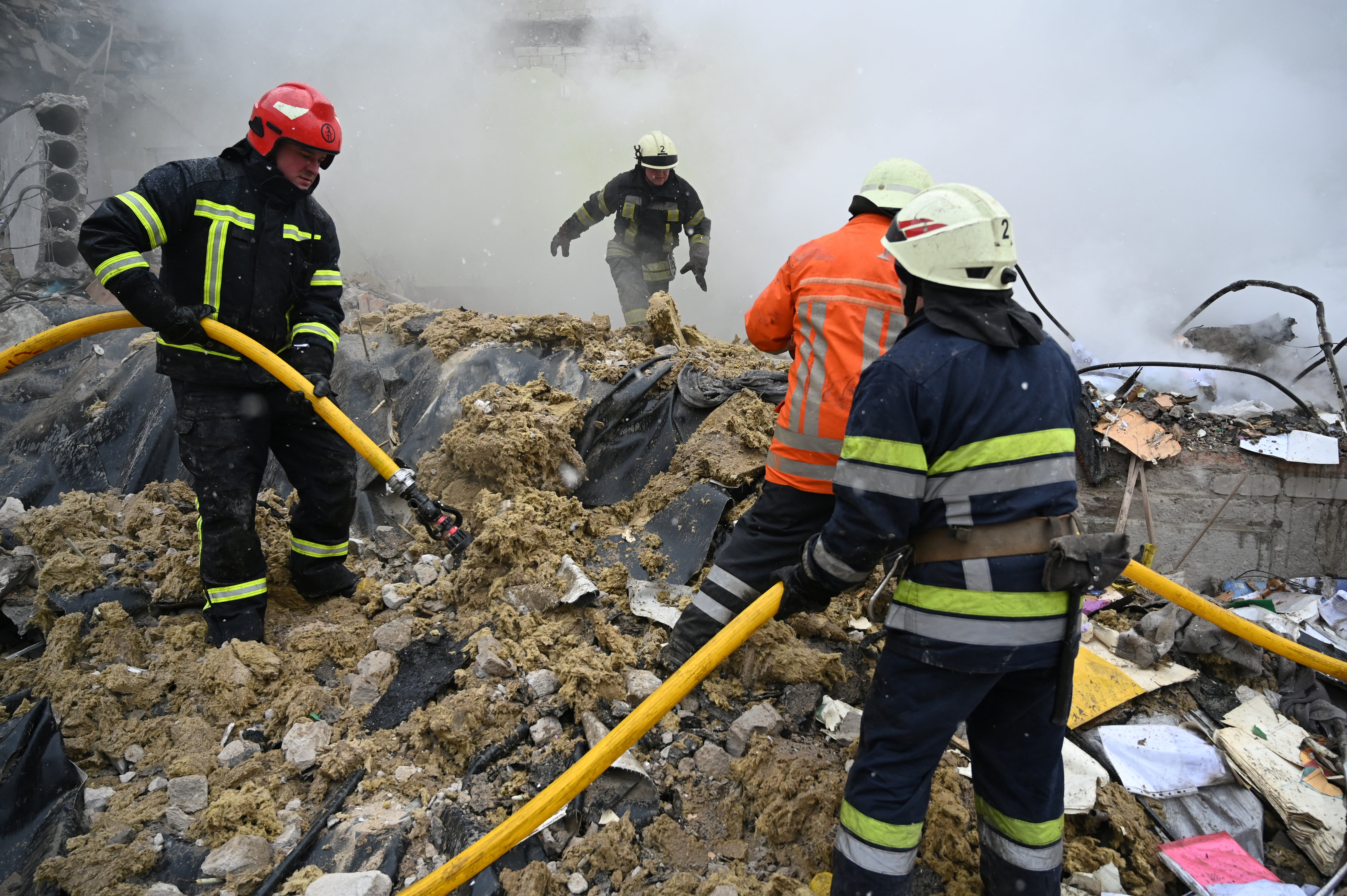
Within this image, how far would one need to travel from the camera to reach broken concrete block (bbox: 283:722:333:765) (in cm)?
244

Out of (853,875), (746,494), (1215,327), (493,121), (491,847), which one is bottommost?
(853,875)

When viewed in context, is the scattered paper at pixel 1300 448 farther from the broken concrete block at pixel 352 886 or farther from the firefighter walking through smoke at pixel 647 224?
the broken concrete block at pixel 352 886

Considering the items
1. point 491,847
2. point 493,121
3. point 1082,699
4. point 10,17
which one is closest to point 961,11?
point 493,121

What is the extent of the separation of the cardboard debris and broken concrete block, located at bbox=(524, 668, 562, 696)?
10.7 feet

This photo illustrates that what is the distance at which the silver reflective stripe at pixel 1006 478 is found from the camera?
167 cm

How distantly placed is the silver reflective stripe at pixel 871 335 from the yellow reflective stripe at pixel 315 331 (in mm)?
2289

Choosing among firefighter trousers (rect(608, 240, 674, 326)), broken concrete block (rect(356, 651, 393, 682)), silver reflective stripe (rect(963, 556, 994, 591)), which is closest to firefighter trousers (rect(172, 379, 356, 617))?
broken concrete block (rect(356, 651, 393, 682))

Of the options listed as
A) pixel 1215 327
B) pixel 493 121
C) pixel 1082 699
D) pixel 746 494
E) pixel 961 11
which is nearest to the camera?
pixel 1082 699

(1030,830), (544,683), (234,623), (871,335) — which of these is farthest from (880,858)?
(234,623)

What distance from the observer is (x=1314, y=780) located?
98.5 inches

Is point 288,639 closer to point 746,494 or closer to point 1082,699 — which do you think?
point 746,494

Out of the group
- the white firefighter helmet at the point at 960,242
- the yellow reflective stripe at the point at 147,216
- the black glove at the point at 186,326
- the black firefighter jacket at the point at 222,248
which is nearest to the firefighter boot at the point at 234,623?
the black firefighter jacket at the point at 222,248

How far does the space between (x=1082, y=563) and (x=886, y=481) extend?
18.1 inches

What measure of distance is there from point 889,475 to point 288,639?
2631mm
